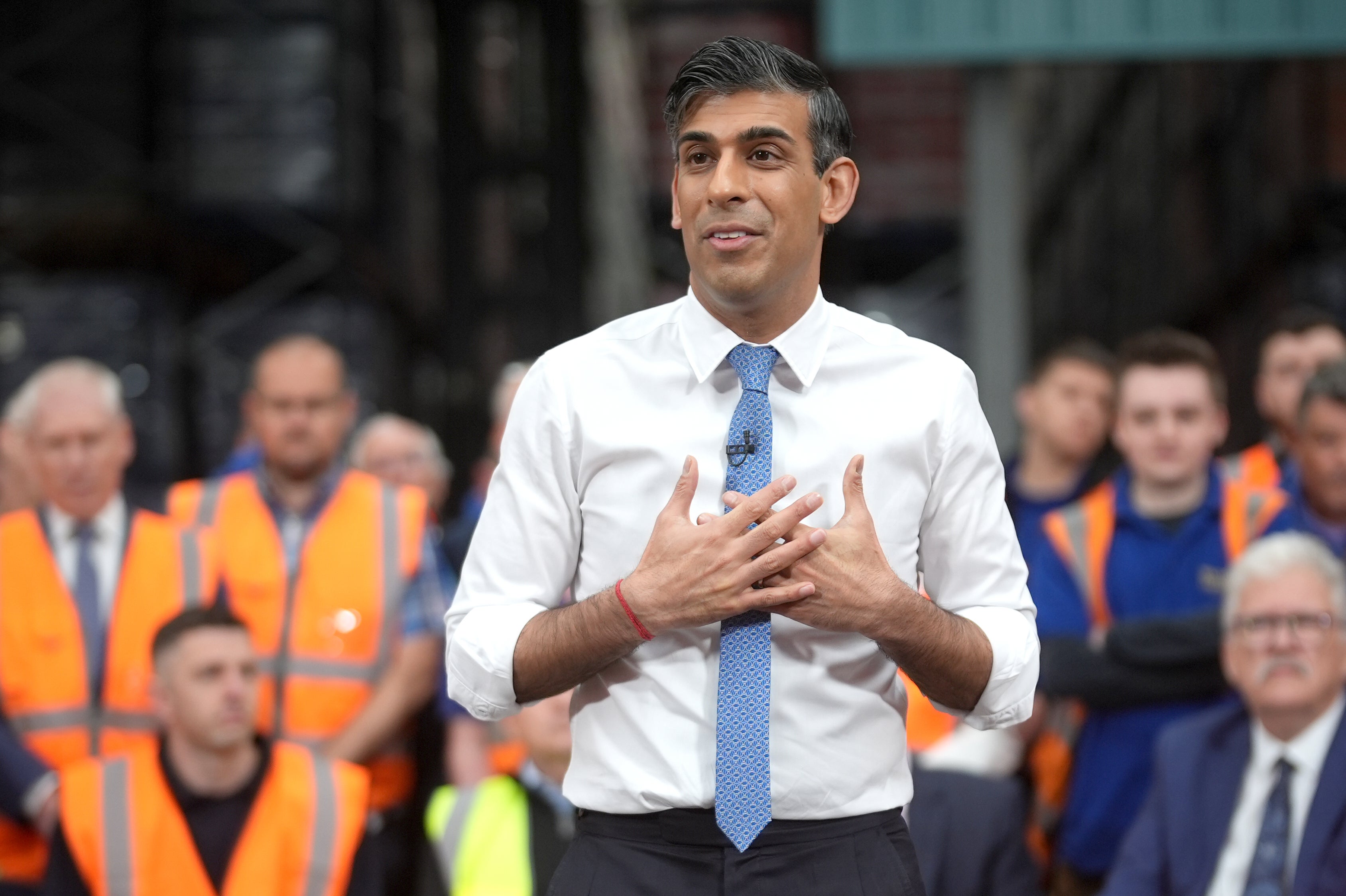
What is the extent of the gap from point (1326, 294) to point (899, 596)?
694 cm

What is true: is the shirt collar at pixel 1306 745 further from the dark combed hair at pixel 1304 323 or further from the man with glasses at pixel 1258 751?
the dark combed hair at pixel 1304 323

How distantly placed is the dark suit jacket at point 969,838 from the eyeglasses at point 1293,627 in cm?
67

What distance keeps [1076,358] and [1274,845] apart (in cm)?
191

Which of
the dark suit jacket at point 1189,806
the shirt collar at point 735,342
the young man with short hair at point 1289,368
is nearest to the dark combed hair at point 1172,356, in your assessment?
the young man with short hair at point 1289,368

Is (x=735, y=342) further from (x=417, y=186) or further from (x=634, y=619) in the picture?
(x=417, y=186)

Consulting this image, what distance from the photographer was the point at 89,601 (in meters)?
4.33

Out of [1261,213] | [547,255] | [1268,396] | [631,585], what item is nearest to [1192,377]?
[1268,396]

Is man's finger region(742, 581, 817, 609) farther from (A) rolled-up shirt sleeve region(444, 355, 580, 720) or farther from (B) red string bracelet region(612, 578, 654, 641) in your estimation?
(A) rolled-up shirt sleeve region(444, 355, 580, 720)

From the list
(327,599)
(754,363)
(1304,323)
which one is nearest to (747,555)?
(754,363)

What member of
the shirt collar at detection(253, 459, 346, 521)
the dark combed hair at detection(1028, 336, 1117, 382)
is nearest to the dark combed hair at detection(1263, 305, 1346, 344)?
the dark combed hair at detection(1028, 336, 1117, 382)

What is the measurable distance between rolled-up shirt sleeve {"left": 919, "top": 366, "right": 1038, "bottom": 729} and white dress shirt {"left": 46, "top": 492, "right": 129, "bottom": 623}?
3.00m

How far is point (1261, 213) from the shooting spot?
9359 millimetres

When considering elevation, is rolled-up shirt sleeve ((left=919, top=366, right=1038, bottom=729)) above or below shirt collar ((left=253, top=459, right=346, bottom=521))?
below

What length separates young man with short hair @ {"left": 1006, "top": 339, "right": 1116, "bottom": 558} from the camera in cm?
485
